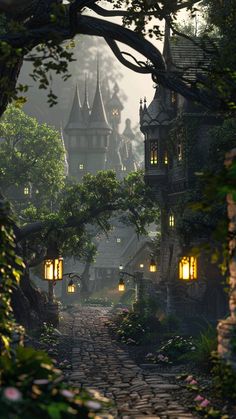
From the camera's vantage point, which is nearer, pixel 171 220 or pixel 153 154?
pixel 171 220

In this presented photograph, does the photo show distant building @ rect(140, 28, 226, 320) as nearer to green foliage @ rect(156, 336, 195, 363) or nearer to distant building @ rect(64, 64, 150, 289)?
green foliage @ rect(156, 336, 195, 363)

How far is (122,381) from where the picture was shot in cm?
1256

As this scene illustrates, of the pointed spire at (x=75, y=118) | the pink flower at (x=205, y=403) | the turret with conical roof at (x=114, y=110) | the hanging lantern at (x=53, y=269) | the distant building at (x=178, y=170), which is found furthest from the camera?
the turret with conical roof at (x=114, y=110)

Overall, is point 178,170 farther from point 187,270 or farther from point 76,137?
point 76,137

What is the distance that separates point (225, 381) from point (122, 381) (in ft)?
11.7

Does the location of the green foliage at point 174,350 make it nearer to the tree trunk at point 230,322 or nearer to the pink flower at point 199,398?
the tree trunk at point 230,322

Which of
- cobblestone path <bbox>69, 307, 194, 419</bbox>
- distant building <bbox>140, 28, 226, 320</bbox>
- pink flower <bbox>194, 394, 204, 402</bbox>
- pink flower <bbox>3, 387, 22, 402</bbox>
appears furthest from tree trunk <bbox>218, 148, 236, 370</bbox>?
distant building <bbox>140, 28, 226, 320</bbox>

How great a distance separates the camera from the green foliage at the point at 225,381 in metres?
9.37

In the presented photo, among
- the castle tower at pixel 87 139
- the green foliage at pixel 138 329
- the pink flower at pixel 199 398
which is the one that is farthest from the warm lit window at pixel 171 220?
the castle tower at pixel 87 139

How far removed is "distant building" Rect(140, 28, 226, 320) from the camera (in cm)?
2745

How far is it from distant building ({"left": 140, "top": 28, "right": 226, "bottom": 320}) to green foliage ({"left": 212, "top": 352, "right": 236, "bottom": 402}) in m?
15.1

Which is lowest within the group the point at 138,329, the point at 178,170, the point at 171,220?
the point at 138,329

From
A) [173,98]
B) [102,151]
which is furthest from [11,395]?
[102,151]

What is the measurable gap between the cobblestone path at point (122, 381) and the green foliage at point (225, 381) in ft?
2.49
